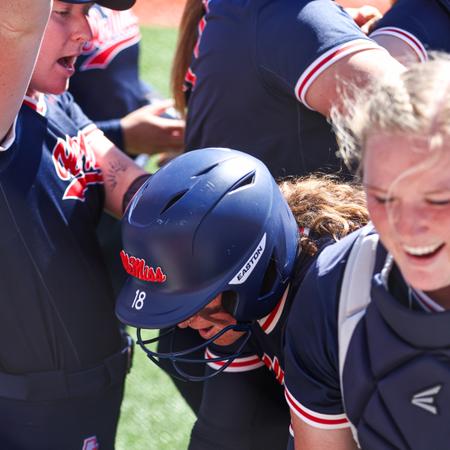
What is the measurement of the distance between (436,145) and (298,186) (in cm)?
93

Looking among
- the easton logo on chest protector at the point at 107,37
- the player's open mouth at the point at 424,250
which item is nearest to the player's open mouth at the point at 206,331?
the player's open mouth at the point at 424,250

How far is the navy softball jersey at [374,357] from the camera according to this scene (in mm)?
1960

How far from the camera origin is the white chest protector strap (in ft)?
6.78

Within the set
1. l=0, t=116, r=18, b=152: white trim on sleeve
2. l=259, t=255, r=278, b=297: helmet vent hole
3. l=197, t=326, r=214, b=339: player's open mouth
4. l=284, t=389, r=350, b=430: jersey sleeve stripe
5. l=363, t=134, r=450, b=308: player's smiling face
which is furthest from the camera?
l=0, t=116, r=18, b=152: white trim on sleeve

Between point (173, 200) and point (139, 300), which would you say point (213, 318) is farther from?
point (173, 200)

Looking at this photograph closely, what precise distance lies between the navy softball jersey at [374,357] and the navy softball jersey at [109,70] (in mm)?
2557

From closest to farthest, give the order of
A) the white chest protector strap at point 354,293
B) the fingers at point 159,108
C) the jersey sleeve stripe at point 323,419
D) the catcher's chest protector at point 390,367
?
the catcher's chest protector at point 390,367, the white chest protector strap at point 354,293, the jersey sleeve stripe at point 323,419, the fingers at point 159,108

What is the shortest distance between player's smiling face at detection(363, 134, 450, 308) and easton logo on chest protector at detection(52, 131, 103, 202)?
135 cm

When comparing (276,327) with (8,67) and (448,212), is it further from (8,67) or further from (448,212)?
(8,67)

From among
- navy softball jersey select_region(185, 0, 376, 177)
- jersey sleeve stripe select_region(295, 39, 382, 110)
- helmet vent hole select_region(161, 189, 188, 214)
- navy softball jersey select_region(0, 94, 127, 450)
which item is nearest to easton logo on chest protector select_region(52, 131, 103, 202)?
navy softball jersey select_region(0, 94, 127, 450)

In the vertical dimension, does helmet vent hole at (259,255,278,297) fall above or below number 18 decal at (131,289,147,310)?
above

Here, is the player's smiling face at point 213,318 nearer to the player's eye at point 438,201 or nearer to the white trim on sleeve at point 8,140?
the white trim on sleeve at point 8,140

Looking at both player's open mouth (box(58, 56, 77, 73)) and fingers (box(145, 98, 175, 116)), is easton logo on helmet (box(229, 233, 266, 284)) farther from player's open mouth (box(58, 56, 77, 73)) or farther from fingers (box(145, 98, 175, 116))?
fingers (box(145, 98, 175, 116))

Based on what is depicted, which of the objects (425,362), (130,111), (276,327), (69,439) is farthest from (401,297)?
(130,111)
